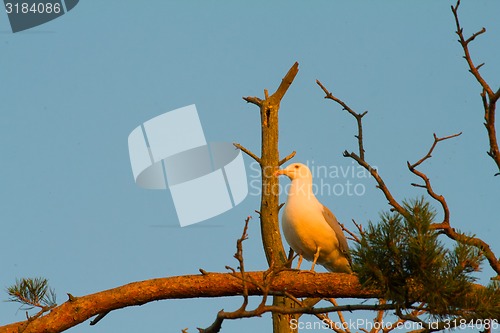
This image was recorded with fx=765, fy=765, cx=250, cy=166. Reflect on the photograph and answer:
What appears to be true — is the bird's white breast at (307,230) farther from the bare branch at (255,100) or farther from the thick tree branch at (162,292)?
the bare branch at (255,100)

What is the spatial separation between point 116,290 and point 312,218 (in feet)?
6.86

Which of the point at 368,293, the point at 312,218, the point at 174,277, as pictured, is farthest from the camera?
the point at 312,218

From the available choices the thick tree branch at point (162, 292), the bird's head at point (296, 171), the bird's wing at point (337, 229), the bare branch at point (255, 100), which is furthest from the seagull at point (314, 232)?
the bare branch at point (255, 100)

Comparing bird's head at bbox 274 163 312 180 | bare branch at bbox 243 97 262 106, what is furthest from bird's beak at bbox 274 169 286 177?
bare branch at bbox 243 97 262 106

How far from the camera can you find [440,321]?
15.0ft

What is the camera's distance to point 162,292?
646 cm

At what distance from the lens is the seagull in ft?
24.5

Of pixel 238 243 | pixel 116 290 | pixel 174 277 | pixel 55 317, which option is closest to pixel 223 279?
pixel 174 277

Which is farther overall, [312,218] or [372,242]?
[312,218]

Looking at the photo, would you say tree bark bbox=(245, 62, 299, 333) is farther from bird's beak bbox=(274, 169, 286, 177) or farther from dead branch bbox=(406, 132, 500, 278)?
dead branch bbox=(406, 132, 500, 278)

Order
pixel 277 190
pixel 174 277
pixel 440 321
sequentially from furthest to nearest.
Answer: pixel 277 190, pixel 174 277, pixel 440 321

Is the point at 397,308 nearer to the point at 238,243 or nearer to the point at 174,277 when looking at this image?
the point at 238,243

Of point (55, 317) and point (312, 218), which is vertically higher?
point (312, 218)

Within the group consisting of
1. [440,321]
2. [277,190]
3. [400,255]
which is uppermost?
[277,190]
